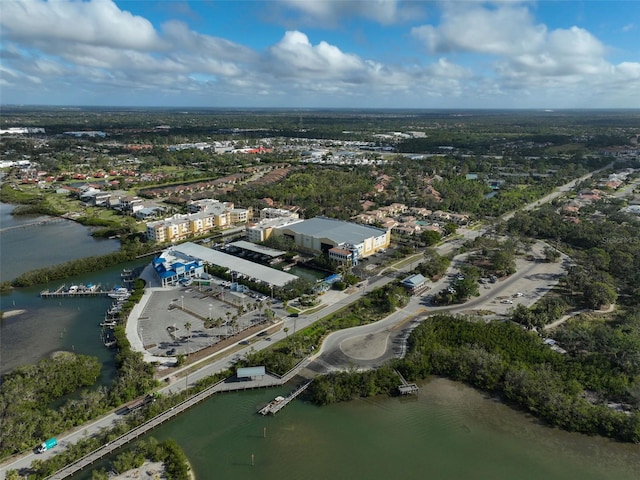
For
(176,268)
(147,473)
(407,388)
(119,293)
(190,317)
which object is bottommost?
(147,473)

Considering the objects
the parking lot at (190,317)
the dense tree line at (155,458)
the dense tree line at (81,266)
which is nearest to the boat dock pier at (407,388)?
the parking lot at (190,317)

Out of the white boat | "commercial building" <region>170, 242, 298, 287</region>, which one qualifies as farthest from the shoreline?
the white boat

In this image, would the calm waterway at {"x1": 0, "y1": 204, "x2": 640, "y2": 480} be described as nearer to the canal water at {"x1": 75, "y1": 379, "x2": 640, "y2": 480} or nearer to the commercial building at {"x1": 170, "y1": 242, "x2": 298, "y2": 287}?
the canal water at {"x1": 75, "y1": 379, "x2": 640, "y2": 480}

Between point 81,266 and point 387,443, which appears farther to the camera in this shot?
point 81,266

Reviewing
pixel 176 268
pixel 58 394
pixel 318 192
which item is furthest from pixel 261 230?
pixel 58 394

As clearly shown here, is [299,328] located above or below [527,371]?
below

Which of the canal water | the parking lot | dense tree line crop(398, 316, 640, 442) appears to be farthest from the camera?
the parking lot

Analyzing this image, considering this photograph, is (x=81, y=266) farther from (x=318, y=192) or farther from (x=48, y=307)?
(x=318, y=192)
